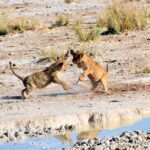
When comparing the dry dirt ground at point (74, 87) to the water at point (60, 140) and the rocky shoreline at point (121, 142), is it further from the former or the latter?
the rocky shoreline at point (121, 142)

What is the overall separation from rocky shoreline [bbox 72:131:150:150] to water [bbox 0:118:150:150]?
1.59 feet

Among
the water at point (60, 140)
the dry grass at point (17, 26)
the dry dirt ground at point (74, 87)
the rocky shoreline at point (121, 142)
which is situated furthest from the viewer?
the dry grass at point (17, 26)

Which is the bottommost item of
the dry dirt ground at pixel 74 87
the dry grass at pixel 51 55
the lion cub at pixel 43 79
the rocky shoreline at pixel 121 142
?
the dry dirt ground at pixel 74 87

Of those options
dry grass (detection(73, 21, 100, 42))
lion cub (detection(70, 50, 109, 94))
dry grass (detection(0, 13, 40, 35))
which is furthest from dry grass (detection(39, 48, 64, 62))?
dry grass (detection(0, 13, 40, 35))

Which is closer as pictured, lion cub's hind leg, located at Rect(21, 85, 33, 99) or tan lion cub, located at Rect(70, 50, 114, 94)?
lion cub's hind leg, located at Rect(21, 85, 33, 99)

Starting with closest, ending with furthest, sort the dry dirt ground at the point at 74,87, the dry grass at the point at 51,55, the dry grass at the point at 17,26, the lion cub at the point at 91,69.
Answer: the dry dirt ground at the point at 74,87 → the lion cub at the point at 91,69 → the dry grass at the point at 51,55 → the dry grass at the point at 17,26

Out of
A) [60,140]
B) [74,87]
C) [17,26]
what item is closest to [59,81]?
[74,87]

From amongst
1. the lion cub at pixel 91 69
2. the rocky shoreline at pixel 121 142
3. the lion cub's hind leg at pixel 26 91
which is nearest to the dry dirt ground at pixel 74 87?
the lion cub's hind leg at pixel 26 91

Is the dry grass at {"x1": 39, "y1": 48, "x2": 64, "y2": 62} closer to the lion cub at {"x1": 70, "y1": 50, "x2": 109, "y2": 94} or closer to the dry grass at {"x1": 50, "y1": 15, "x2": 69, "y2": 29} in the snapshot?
the lion cub at {"x1": 70, "y1": 50, "x2": 109, "y2": 94}

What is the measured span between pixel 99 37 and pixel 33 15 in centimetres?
756

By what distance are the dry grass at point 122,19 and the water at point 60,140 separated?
1088cm

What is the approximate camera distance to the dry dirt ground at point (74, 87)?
47.4ft

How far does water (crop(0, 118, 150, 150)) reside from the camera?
1251 cm

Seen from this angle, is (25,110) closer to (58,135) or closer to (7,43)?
(58,135)
